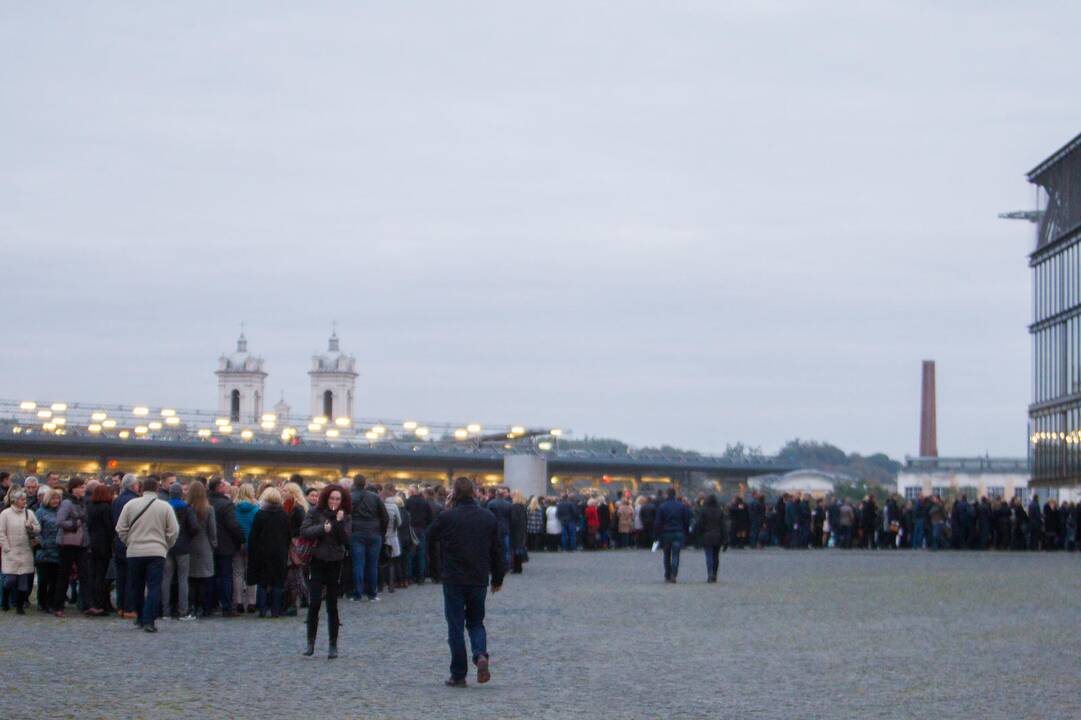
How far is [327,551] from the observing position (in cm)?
1625

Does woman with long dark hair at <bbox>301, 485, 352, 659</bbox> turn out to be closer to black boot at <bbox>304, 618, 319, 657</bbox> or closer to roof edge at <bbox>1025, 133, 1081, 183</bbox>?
black boot at <bbox>304, 618, 319, 657</bbox>

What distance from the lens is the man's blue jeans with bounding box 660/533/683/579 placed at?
3008 centimetres

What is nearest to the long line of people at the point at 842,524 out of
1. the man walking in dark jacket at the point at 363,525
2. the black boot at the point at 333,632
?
the man walking in dark jacket at the point at 363,525

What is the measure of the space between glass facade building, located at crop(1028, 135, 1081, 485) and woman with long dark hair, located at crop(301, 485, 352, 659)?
5524 cm

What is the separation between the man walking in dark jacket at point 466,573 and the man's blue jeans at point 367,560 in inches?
402

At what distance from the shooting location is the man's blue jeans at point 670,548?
30.1 meters

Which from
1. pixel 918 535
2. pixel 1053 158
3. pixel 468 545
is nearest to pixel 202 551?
pixel 468 545

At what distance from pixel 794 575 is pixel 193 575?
14.6 m

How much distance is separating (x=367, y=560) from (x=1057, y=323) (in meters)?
51.0

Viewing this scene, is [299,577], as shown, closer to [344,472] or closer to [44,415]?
[44,415]

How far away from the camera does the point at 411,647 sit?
17.8 metres

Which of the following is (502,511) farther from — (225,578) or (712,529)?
(225,578)

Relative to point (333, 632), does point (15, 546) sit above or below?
above

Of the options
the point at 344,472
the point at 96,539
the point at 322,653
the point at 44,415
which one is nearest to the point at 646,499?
the point at 96,539
